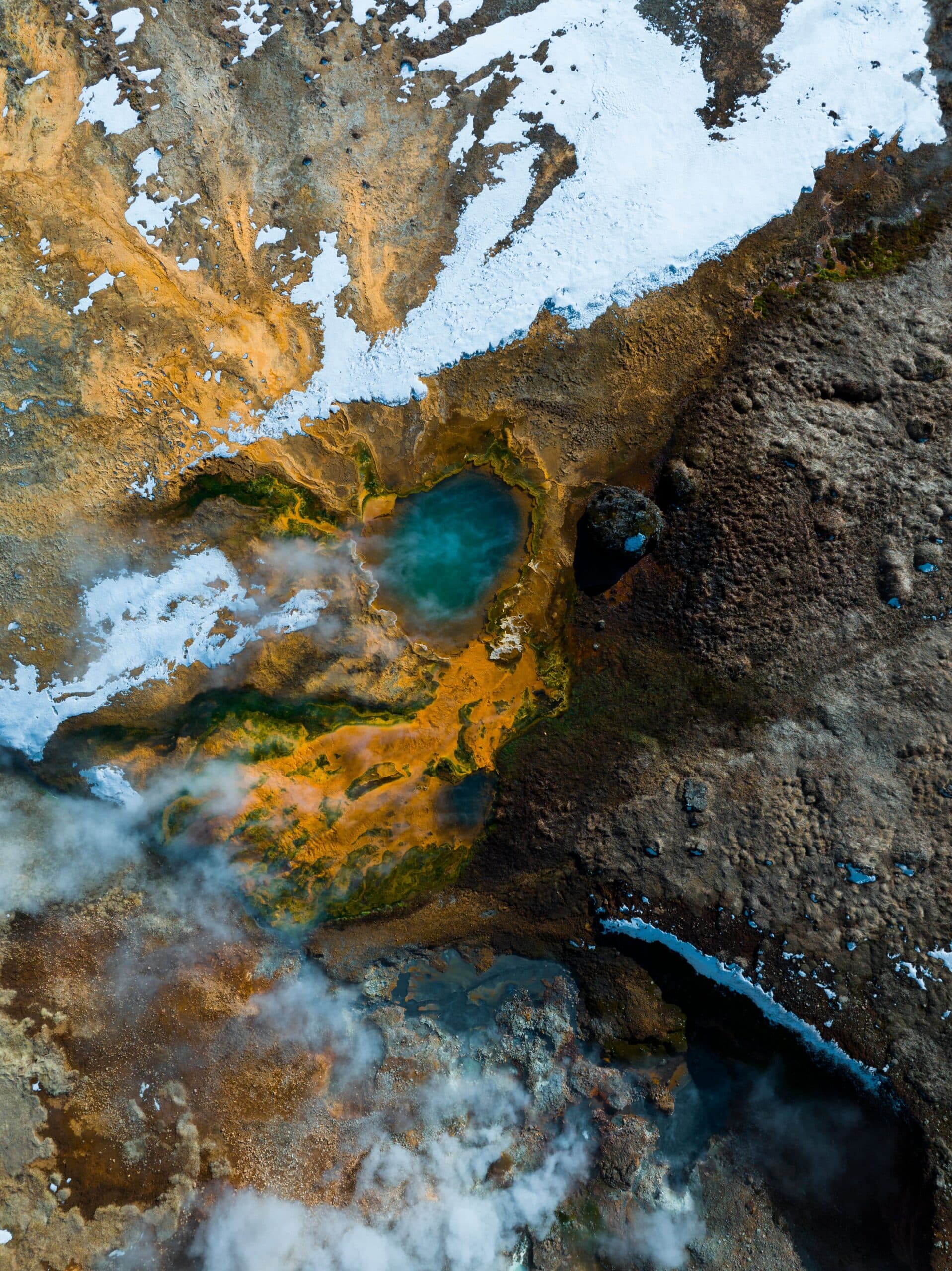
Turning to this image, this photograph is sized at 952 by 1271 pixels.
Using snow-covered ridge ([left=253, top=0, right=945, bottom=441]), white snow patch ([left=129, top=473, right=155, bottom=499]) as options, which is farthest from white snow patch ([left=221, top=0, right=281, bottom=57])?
white snow patch ([left=129, top=473, right=155, bottom=499])

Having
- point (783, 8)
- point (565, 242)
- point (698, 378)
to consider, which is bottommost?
point (698, 378)

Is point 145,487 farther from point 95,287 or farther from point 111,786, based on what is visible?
point 111,786

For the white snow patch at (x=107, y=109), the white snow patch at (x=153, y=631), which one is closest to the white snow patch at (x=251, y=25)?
the white snow patch at (x=107, y=109)

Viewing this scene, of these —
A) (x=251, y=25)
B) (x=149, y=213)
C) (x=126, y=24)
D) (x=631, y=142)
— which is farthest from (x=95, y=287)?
(x=631, y=142)

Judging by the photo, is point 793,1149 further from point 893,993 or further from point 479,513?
point 479,513

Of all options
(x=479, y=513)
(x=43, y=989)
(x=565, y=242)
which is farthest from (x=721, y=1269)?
(x=565, y=242)
